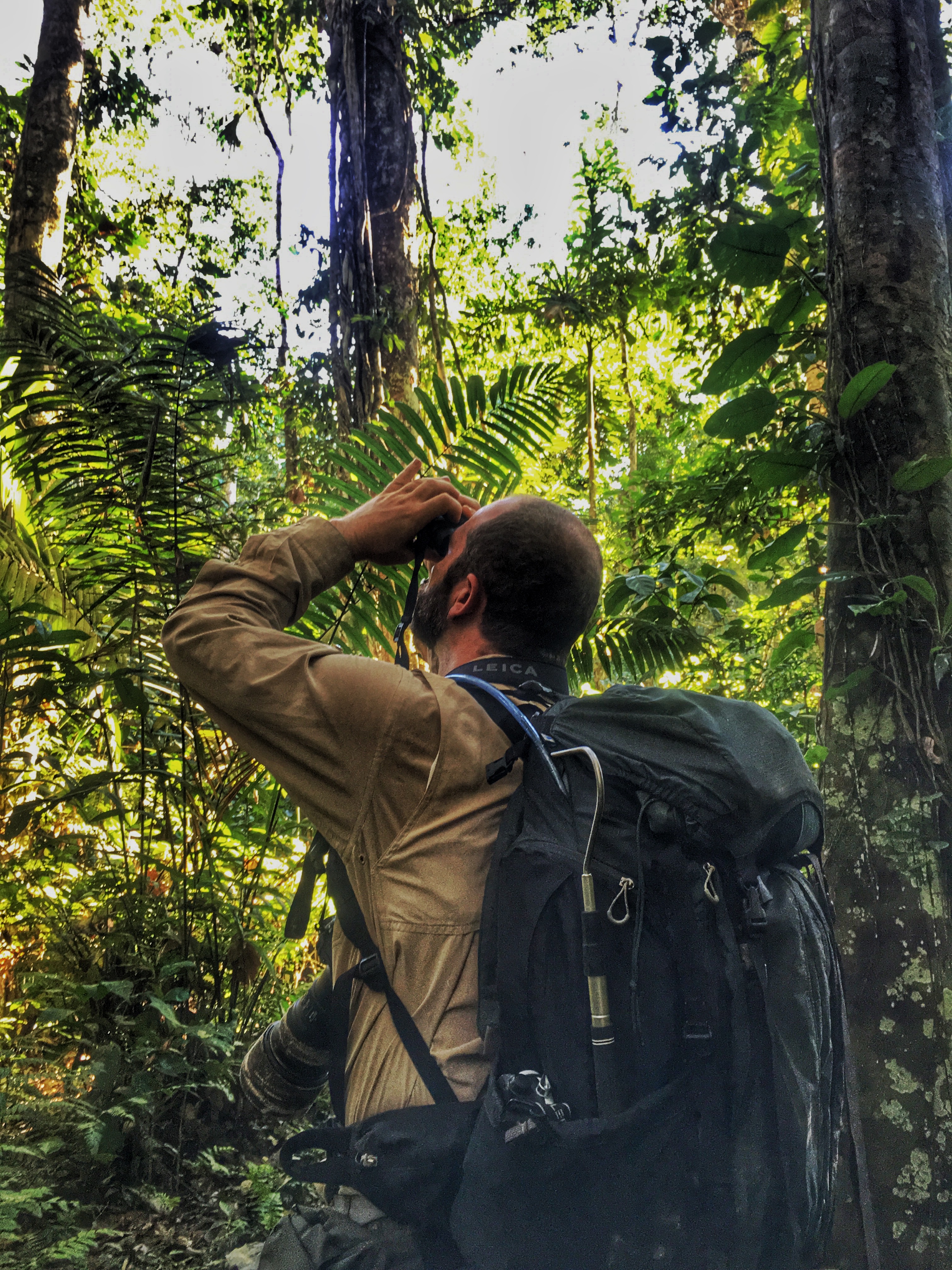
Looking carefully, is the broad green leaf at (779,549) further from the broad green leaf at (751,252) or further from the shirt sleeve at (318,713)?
the shirt sleeve at (318,713)

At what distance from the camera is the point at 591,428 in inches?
307

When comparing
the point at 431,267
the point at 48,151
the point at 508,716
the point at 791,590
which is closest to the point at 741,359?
the point at 791,590

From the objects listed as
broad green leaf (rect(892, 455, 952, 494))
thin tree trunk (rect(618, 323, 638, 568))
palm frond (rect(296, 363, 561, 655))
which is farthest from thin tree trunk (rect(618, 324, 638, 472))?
broad green leaf (rect(892, 455, 952, 494))

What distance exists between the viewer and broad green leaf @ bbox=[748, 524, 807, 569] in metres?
2.31

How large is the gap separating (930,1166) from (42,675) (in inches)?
124

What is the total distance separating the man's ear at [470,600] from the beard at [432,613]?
4 centimetres

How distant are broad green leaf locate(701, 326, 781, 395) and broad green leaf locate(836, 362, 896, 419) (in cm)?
40

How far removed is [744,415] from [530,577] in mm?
1120

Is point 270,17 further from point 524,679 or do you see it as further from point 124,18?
point 524,679

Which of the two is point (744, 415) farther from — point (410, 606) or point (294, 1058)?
point (294, 1058)

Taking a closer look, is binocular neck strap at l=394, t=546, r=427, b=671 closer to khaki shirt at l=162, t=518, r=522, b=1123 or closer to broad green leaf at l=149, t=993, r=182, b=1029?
khaki shirt at l=162, t=518, r=522, b=1123

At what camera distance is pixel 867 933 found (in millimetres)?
1971

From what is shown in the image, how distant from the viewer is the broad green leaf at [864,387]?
6.47 feet

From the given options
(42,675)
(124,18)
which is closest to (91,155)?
(124,18)
